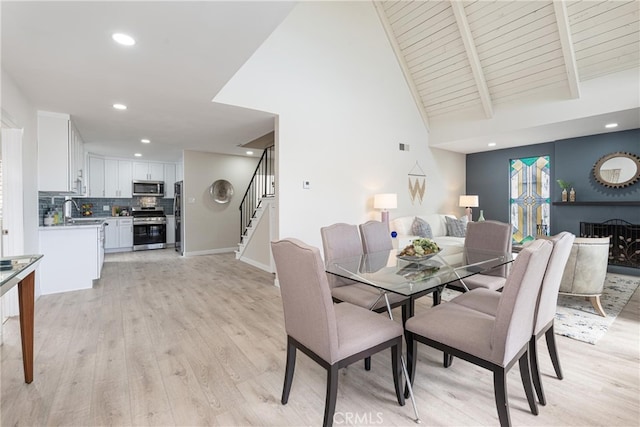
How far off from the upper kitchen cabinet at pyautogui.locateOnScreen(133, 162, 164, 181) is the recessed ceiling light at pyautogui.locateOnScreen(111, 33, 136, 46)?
6255 mm

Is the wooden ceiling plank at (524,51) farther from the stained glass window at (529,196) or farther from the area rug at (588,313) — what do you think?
the area rug at (588,313)

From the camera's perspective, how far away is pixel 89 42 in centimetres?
217

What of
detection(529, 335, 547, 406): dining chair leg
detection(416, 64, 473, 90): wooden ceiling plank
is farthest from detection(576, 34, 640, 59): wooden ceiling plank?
detection(529, 335, 547, 406): dining chair leg

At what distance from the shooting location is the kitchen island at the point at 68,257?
12.6 ft

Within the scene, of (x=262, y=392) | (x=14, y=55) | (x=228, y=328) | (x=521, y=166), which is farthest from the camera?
(x=521, y=166)

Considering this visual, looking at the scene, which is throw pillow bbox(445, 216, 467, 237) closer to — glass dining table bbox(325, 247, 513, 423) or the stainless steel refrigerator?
glass dining table bbox(325, 247, 513, 423)

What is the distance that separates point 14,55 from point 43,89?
841 millimetres

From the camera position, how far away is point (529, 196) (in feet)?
20.5

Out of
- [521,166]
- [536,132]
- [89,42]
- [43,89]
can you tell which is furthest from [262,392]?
[521,166]

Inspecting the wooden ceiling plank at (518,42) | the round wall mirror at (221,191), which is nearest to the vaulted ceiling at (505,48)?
the wooden ceiling plank at (518,42)

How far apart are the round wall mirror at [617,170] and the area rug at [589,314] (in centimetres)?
173

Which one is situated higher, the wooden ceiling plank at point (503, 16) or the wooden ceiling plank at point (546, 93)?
the wooden ceiling plank at point (503, 16)

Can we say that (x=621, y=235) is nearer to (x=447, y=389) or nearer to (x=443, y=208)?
(x=443, y=208)

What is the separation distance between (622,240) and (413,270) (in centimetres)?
511
